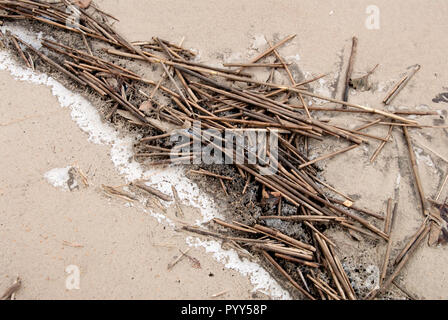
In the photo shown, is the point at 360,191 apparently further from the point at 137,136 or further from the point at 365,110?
the point at 137,136

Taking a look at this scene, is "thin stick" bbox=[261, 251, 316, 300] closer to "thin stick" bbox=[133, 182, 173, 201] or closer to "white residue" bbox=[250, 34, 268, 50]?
"thin stick" bbox=[133, 182, 173, 201]

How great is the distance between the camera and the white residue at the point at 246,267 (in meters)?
2.39

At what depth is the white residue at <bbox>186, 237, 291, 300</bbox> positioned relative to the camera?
2.39m

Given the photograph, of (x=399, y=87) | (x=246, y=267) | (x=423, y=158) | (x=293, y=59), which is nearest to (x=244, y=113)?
(x=293, y=59)

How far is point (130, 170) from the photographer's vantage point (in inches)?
104

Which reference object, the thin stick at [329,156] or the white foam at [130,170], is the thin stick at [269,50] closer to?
the thin stick at [329,156]

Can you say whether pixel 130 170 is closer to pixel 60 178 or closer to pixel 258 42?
pixel 60 178

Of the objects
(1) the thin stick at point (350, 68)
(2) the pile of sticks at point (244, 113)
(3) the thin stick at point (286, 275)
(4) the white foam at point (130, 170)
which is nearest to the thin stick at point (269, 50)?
(2) the pile of sticks at point (244, 113)

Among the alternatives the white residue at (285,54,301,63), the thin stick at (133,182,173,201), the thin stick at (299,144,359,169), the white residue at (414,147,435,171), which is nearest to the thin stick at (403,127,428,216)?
the white residue at (414,147,435,171)

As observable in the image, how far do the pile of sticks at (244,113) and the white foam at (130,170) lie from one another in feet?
0.30

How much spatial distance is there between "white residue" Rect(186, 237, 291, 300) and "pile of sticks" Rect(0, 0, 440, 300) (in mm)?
80

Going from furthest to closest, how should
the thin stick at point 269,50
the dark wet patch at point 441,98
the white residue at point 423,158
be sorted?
the thin stick at point 269,50 → the dark wet patch at point 441,98 → the white residue at point 423,158

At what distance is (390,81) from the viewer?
2.76 meters

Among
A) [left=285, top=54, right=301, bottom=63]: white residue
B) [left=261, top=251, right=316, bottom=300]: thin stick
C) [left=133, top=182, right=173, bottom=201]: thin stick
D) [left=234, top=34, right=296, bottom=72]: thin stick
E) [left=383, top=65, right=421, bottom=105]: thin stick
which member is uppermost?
[left=234, top=34, right=296, bottom=72]: thin stick
